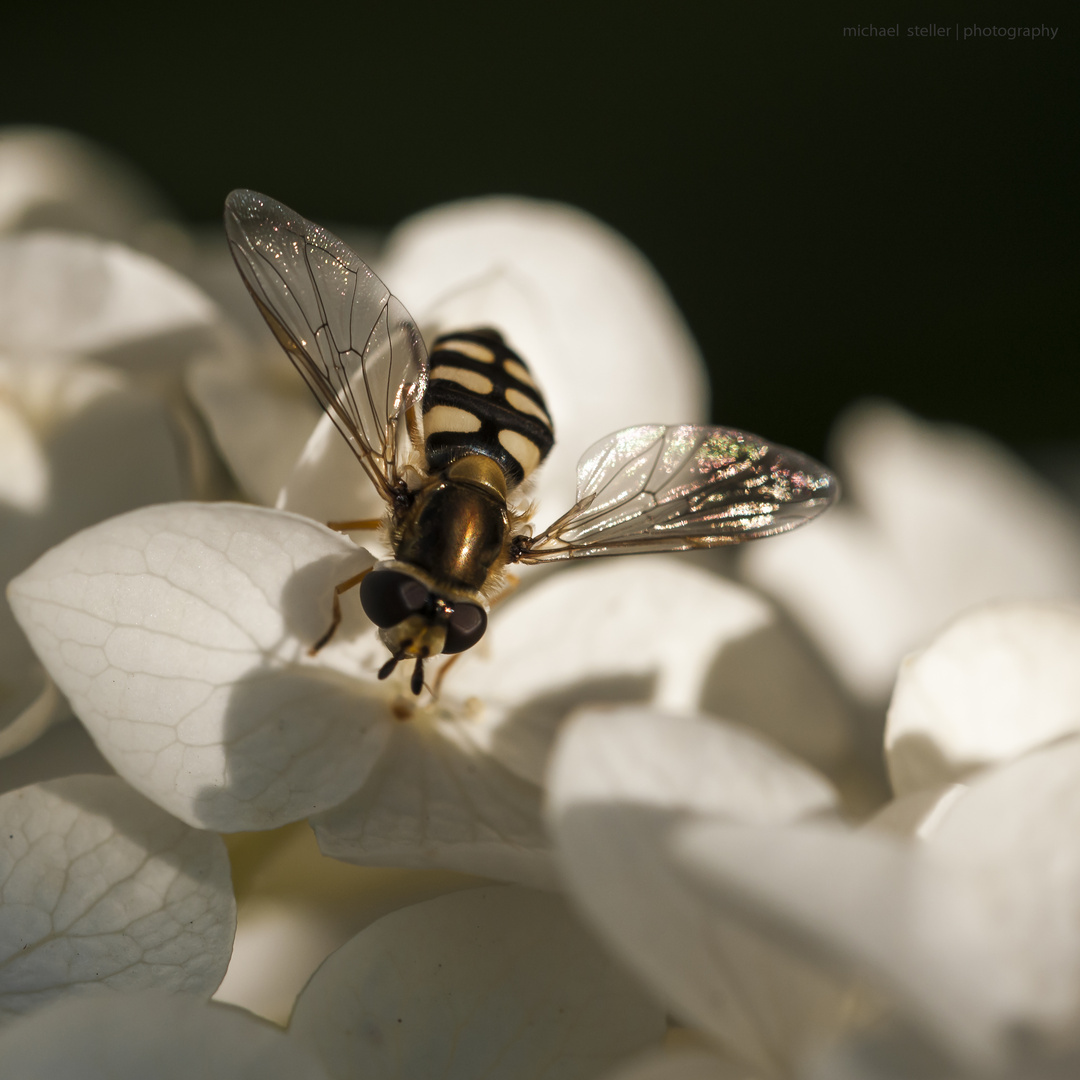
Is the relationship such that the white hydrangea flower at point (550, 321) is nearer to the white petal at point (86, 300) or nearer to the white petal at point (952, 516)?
the white petal at point (86, 300)

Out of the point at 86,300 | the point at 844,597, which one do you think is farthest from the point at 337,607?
the point at 844,597

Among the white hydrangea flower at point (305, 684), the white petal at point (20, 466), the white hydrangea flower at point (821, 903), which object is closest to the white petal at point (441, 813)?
the white hydrangea flower at point (305, 684)

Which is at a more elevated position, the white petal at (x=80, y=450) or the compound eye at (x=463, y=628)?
the white petal at (x=80, y=450)

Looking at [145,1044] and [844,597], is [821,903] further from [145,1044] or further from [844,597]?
[844,597]

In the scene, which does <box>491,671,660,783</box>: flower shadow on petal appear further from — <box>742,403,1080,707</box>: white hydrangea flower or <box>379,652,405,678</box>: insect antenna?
<box>742,403,1080,707</box>: white hydrangea flower

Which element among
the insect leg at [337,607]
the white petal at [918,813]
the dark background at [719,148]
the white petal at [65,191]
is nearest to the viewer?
the white petal at [918,813]

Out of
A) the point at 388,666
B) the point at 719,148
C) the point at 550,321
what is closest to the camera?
the point at 388,666

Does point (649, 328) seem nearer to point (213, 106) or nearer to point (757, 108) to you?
point (757, 108)

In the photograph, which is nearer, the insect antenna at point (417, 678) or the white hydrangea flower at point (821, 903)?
the white hydrangea flower at point (821, 903)
